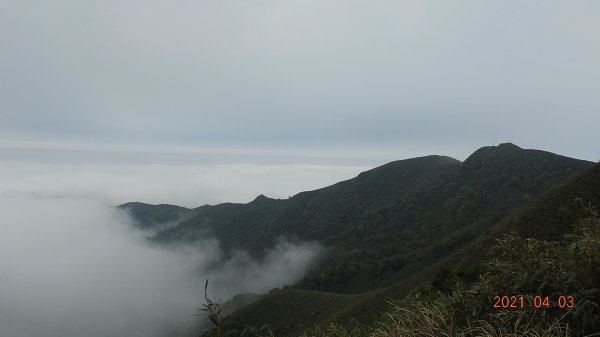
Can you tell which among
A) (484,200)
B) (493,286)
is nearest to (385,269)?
(484,200)

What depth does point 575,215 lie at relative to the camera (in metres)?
30.3

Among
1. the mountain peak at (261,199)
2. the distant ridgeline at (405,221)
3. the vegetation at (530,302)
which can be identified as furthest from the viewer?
the mountain peak at (261,199)

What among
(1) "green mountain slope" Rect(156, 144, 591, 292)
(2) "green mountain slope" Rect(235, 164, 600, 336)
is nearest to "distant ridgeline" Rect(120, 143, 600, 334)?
(2) "green mountain slope" Rect(235, 164, 600, 336)

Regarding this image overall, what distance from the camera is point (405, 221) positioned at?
10656 cm

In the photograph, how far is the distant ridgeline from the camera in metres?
38.0

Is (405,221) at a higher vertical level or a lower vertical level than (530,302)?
lower

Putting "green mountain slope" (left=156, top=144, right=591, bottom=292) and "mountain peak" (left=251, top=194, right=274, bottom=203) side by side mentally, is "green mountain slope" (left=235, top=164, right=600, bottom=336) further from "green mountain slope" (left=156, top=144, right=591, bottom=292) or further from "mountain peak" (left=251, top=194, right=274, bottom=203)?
"mountain peak" (left=251, top=194, right=274, bottom=203)

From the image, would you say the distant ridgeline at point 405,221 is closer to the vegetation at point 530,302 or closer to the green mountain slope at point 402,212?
the green mountain slope at point 402,212

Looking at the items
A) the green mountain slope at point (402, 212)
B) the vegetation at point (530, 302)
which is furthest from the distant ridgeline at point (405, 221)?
the vegetation at point (530, 302)

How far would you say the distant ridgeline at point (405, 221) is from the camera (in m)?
38.0

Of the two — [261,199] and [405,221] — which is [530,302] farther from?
[261,199]

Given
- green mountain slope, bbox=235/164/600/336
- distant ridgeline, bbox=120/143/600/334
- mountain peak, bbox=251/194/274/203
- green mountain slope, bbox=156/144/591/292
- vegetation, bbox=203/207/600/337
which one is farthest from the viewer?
mountain peak, bbox=251/194/274/203

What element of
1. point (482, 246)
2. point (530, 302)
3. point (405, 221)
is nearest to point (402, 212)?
point (405, 221)

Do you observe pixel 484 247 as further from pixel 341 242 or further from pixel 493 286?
pixel 341 242
